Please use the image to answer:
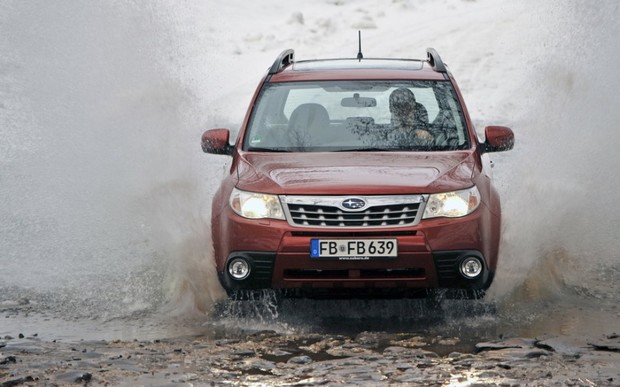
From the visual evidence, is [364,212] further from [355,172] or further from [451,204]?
[451,204]

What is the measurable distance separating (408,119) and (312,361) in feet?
8.70

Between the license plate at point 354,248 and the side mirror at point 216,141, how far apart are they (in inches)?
59.1

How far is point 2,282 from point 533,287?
3820 millimetres

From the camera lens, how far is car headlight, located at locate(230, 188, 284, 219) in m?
7.95

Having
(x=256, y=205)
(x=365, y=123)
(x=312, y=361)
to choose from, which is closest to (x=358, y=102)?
(x=365, y=123)

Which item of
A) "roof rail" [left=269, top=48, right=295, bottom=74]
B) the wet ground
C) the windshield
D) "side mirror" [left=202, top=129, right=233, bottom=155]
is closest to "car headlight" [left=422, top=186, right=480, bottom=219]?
the wet ground

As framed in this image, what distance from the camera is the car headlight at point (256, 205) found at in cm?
795

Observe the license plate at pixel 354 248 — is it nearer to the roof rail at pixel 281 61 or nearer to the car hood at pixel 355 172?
the car hood at pixel 355 172

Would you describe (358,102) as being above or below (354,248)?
above

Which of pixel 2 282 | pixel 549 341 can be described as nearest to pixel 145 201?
pixel 2 282

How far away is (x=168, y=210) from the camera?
11.0 meters

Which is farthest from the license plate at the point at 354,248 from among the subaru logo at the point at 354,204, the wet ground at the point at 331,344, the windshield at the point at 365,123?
the windshield at the point at 365,123

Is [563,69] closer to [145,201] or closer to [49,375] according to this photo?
[145,201]

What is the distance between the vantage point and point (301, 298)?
27.0ft
